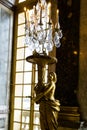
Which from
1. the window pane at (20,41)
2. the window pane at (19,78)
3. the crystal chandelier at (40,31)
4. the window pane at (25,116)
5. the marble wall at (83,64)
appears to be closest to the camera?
the crystal chandelier at (40,31)

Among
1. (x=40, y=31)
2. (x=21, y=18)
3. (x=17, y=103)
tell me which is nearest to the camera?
(x=40, y=31)

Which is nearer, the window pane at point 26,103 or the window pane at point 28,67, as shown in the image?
the window pane at point 26,103

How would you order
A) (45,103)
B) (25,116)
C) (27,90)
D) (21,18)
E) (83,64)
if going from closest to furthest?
(45,103) < (83,64) < (25,116) < (27,90) < (21,18)

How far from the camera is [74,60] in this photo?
4.45m

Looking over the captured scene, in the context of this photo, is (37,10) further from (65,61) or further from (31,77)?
(31,77)

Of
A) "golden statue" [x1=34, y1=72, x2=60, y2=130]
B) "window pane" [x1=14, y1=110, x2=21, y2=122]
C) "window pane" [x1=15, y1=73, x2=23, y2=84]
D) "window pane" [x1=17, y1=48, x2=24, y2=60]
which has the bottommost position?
"window pane" [x1=14, y1=110, x2=21, y2=122]

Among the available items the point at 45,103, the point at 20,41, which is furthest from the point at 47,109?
the point at 20,41

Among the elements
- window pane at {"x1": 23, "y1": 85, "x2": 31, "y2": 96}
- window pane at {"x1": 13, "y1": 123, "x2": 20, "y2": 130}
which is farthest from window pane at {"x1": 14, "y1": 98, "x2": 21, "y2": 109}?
window pane at {"x1": 13, "y1": 123, "x2": 20, "y2": 130}

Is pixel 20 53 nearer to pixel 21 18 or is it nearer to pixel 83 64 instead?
pixel 21 18

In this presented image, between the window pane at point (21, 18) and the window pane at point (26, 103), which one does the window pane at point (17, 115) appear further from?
the window pane at point (21, 18)

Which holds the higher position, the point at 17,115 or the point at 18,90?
the point at 18,90

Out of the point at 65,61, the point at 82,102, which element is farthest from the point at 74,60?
the point at 82,102

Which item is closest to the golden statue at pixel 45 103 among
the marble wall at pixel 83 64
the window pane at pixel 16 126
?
the marble wall at pixel 83 64

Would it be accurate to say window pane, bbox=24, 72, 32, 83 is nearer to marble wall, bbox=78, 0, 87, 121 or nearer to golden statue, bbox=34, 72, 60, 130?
marble wall, bbox=78, 0, 87, 121
